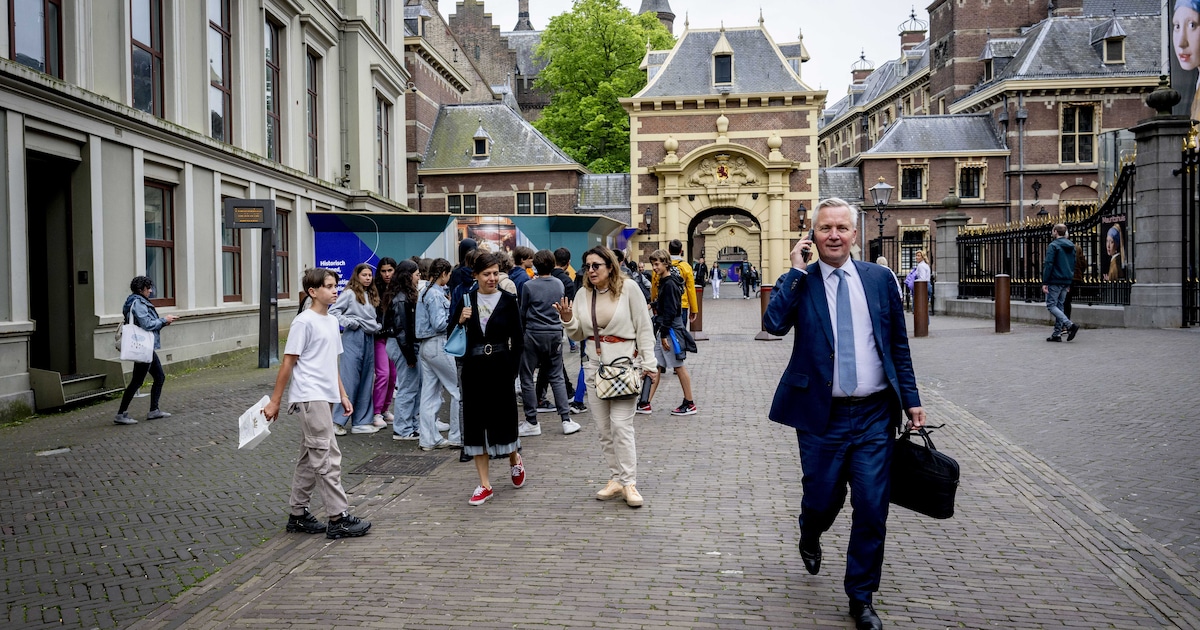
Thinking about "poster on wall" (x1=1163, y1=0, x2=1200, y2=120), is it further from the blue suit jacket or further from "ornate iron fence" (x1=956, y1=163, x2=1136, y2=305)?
the blue suit jacket

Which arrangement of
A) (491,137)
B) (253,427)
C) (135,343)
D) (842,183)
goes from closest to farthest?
(253,427), (135,343), (491,137), (842,183)

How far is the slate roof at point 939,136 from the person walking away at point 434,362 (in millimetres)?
36514

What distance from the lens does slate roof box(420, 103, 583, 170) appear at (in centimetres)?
4056

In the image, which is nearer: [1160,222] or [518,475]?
[518,475]

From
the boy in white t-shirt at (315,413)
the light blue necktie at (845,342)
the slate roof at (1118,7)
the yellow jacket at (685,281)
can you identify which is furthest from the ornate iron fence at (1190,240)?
the slate roof at (1118,7)

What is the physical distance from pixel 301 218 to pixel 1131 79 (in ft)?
125

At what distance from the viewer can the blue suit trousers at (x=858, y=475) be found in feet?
12.5

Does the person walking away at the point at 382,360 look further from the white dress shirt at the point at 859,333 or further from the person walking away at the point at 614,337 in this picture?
the white dress shirt at the point at 859,333

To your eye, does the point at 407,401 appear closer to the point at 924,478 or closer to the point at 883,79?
the point at 924,478

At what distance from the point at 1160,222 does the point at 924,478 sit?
13790 mm

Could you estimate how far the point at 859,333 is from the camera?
13.0ft

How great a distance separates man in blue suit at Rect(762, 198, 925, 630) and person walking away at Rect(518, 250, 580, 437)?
454 centimetres

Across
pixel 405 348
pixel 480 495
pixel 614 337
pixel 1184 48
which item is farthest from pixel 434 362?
pixel 1184 48

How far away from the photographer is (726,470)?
686cm
